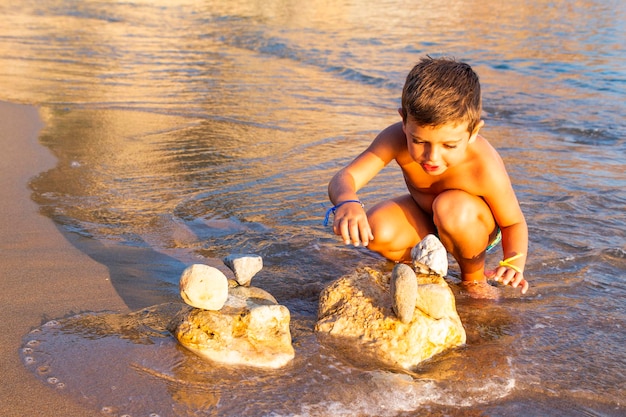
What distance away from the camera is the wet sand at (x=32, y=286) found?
219 centimetres

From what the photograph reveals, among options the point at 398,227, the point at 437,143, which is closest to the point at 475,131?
the point at 437,143

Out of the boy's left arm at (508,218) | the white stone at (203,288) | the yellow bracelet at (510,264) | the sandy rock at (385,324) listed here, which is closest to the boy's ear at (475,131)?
the boy's left arm at (508,218)

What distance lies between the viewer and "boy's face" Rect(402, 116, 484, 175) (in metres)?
3.01

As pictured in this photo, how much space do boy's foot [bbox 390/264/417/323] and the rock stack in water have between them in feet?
1.45

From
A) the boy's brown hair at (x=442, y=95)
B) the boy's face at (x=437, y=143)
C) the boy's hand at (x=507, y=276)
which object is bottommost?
the boy's hand at (x=507, y=276)

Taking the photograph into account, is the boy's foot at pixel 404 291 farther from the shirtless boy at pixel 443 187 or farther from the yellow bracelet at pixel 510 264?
the yellow bracelet at pixel 510 264

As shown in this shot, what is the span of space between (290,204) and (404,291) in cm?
207

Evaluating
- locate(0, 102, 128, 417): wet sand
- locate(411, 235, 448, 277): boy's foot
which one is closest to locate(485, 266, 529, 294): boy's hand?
locate(411, 235, 448, 277): boy's foot

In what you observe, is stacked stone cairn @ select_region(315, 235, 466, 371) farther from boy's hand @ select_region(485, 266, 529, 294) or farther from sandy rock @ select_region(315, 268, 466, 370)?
boy's hand @ select_region(485, 266, 529, 294)

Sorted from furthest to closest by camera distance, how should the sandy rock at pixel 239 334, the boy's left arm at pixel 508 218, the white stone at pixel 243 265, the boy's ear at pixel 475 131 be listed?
1. the boy's left arm at pixel 508 218
2. the boy's ear at pixel 475 131
3. the white stone at pixel 243 265
4. the sandy rock at pixel 239 334

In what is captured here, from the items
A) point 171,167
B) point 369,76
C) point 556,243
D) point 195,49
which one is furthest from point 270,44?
point 556,243

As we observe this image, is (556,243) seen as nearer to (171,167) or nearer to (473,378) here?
(473,378)

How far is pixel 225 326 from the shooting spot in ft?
8.42

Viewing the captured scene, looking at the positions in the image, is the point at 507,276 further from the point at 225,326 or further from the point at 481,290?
the point at 225,326
